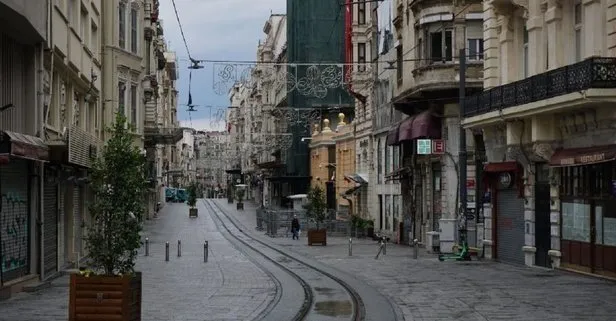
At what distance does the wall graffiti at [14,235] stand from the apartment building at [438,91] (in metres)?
17.8

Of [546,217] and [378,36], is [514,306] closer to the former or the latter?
[546,217]

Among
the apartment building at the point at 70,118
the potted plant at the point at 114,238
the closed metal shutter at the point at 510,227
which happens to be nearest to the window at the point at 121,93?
the apartment building at the point at 70,118

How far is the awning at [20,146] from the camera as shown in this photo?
1755cm

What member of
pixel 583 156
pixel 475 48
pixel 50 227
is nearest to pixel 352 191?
pixel 475 48

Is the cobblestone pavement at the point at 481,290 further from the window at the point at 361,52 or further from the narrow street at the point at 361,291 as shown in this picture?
the window at the point at 361,52

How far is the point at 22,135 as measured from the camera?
1939cm

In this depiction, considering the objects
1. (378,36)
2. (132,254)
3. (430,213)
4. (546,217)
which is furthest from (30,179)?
(378,36)

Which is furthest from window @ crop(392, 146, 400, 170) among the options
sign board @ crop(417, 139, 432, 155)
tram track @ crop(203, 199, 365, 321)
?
tram track @ crop(203, 199, 365, 321)

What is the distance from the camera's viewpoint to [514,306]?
1809cm

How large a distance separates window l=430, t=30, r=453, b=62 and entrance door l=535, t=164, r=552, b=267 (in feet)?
36.4

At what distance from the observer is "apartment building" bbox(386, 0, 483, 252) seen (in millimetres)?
37250

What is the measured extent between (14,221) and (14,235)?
0.31 m

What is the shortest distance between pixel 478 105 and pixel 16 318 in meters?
18.6

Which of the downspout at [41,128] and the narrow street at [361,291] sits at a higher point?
the downspout at [41,128]
